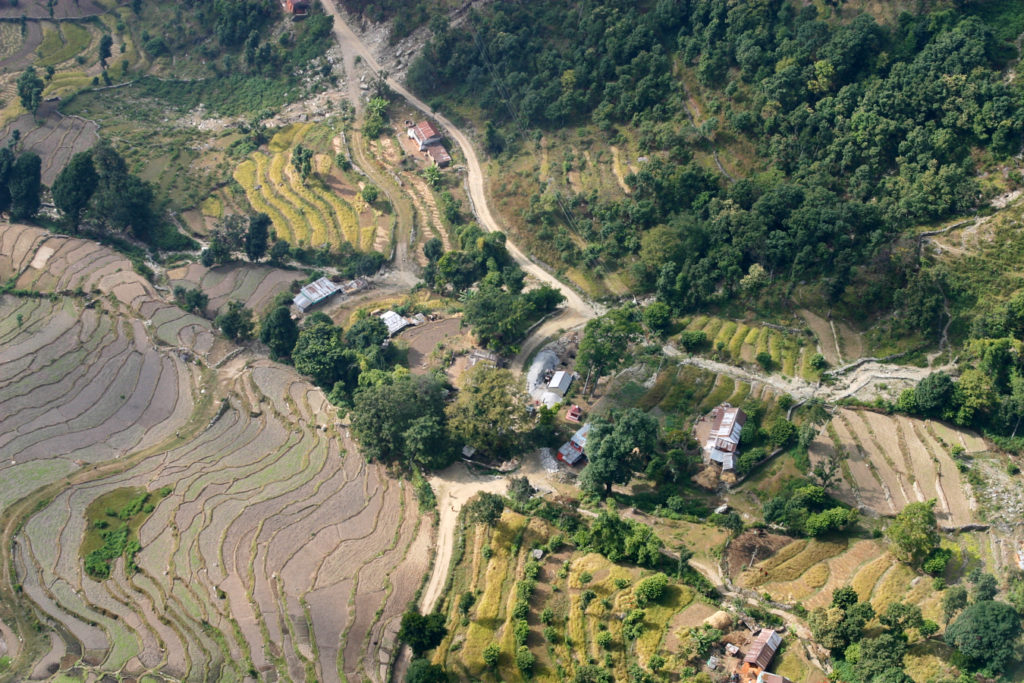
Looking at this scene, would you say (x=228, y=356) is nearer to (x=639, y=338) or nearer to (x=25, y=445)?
(x=25, y=445)

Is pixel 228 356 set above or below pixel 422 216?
below

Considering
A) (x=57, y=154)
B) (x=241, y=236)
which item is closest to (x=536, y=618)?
(x=241, y=236)

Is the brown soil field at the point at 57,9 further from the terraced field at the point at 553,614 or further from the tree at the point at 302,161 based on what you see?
the terraced field at the point at 553,614

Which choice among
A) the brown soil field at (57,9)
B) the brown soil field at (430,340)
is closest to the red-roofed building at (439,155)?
the brown soil field at (430,340)

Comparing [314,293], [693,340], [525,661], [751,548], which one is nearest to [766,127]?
[693,340]

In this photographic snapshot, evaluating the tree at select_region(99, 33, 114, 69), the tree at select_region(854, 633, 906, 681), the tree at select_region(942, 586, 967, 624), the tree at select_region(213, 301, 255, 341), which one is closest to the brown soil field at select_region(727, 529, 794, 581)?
the tree at select_region(854, 633, 906, 681)

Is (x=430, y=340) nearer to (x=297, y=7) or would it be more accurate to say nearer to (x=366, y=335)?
(x=366, y=335)

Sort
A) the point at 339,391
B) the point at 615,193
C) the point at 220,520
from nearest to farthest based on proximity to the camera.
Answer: the point at 220,520 → the point at 339,391 → the point at 615,193
